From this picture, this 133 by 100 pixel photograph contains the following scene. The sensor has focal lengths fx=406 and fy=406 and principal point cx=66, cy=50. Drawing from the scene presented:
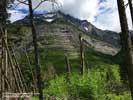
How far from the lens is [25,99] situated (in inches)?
1123

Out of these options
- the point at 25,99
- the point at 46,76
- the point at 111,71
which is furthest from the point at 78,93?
the point at 111,71

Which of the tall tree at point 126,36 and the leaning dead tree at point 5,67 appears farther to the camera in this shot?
the leaning dead tree at point 5,67

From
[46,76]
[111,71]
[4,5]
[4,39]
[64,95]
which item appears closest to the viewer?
[4,5]

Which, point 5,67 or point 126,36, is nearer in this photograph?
point 126,36

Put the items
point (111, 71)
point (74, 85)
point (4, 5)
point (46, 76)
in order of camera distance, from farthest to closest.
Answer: point (111, 71), point (46, 76), point (74, 85), point (4, 5)

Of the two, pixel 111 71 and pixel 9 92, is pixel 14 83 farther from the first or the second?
pixel 111 71

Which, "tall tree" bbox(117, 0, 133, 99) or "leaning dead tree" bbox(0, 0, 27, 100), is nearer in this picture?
"tall tree" bbox(117, 0, 133, 99)

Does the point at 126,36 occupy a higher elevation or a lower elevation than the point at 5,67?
higher

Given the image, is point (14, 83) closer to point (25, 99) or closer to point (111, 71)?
point (25, 99)

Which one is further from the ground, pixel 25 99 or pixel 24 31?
pixel 24 31

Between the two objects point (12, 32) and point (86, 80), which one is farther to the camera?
point (12, 32)

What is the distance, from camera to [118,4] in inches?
599

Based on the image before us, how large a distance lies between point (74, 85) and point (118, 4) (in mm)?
15109

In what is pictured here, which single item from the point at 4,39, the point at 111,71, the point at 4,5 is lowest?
the point at 111,71
